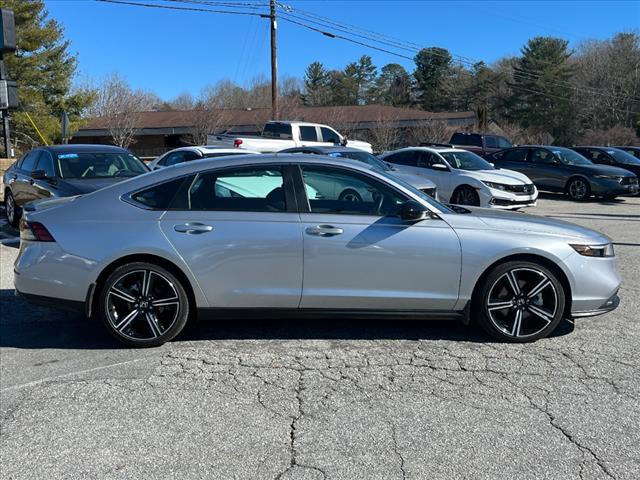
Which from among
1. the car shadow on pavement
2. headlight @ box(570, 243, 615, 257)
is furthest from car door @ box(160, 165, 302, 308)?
headlight @ box(570, 243, 615, 257)

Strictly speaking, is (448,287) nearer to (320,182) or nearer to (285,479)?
(320,182)

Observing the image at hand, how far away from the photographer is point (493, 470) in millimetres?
2920

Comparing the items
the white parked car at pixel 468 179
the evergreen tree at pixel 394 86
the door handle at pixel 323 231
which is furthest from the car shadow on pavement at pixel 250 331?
the evergreen tree at pixel 394 86

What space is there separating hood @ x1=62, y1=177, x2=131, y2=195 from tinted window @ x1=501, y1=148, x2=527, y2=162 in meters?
13.3

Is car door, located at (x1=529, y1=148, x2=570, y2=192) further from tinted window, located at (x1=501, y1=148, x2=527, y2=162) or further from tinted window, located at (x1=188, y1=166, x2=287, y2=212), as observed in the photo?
tinted window, located at (x1=188, y1=166, x2=287, y2=212)

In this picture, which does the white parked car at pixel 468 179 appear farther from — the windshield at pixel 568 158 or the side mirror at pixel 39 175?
the side mirror at pixel 39 175

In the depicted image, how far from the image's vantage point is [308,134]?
20.2m

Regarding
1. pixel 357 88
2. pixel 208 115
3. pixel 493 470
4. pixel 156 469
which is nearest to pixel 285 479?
pixel 156 469

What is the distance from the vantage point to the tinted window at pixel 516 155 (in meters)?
18.2

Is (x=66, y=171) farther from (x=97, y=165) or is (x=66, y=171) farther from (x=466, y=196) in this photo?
(x=466, y=196)

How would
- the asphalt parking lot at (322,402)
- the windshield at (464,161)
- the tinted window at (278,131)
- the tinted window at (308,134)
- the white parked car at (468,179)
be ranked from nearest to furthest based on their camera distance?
the asphalt parking lot at (322,402) < the white parked car at (468,179) < the windshield at (464,161) < the tinted window at (278,131) < the tinted window at (308,134)

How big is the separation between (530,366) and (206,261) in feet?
8.55

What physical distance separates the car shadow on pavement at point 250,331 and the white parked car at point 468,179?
8.15 meters

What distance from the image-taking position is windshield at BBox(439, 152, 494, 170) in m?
14.2
